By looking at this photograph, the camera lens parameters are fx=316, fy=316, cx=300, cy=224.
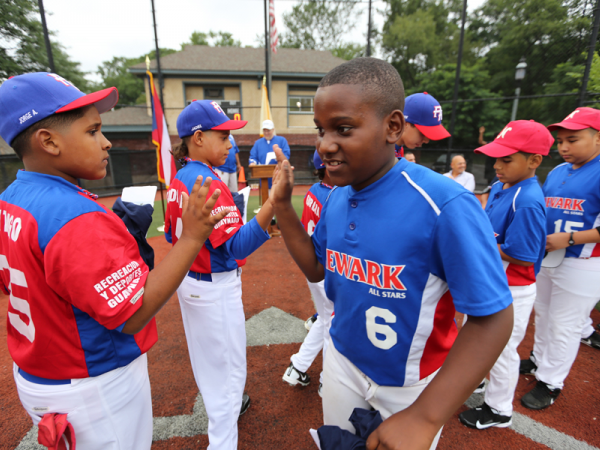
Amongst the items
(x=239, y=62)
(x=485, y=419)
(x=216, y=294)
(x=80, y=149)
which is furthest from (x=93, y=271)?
(x=239, y=62)

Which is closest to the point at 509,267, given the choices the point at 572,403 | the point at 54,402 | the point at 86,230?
the point at 572,403

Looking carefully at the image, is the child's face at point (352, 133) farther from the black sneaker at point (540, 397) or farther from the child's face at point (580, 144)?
the black sneaker at point (540, 397)

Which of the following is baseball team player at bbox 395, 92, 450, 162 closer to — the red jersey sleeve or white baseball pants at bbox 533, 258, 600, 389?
white baseball pants at bbox 533, 258, 600, 389

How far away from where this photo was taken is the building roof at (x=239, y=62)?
60.2 feet

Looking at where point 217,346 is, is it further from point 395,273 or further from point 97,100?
point 97,100

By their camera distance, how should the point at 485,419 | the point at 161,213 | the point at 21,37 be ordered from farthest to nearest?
the point at 21,37, the point at 161,213, the point at 485,419

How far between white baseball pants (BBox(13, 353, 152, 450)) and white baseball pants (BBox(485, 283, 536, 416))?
8.04 feet

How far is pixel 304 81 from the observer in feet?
64.9

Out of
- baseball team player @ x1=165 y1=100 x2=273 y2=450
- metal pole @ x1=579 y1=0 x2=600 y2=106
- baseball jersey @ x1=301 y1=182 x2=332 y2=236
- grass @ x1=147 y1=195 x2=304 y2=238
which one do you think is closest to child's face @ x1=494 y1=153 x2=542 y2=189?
baseball jersey @ x1=301 y1=182 x2=332 y2=236

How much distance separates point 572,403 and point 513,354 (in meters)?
1.05

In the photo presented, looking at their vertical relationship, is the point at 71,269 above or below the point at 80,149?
below

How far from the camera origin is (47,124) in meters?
1.23

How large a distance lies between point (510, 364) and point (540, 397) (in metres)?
0.79

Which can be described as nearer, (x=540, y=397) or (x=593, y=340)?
(x=540, y=397)
